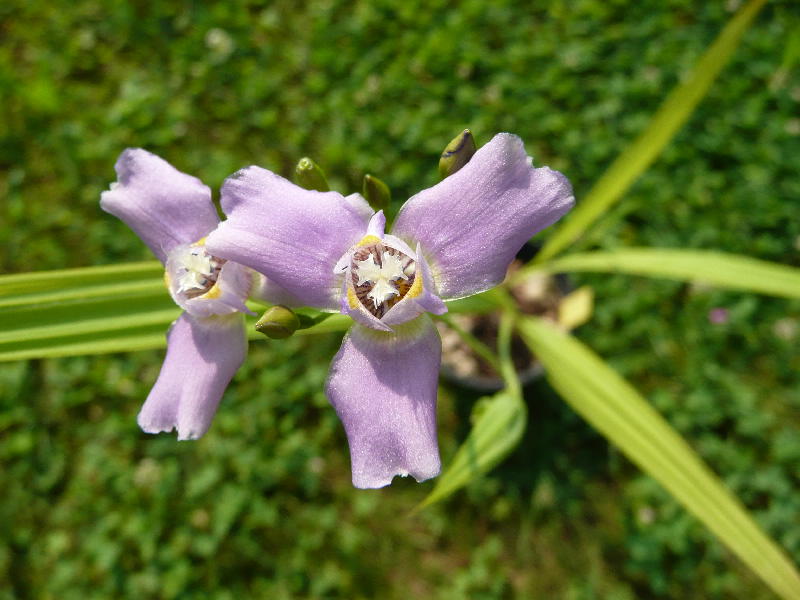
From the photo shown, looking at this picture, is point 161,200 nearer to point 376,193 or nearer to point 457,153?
point 376,193

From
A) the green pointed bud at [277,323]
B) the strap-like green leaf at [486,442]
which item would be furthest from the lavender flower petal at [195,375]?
the strap-like green leaf at [486,442]

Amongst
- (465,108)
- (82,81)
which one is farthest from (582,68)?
(82,81)

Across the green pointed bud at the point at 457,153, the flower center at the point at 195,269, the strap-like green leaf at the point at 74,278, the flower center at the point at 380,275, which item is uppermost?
the green pointed bud at the point at 457,153

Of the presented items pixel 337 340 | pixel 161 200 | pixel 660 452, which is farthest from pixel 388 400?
pixel 337 340

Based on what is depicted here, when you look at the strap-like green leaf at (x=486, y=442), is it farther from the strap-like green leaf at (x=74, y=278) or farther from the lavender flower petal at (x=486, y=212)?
the strap-like green leaf at (x=74, y=278)

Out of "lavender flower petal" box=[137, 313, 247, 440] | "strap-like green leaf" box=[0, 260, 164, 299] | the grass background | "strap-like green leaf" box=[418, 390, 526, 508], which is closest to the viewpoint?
"lavender flower petal" box=[137, 313, 247, 440]

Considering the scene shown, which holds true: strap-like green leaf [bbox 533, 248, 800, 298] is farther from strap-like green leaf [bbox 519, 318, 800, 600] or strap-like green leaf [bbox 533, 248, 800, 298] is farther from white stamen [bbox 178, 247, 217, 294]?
white stamen [bbox 178, 247, 217, 294]

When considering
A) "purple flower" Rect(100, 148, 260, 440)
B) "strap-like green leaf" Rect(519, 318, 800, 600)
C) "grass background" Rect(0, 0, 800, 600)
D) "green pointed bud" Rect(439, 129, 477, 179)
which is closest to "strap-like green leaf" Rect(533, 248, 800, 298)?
"strap-like green leaf" Rect(519, 318, 800, 600)
